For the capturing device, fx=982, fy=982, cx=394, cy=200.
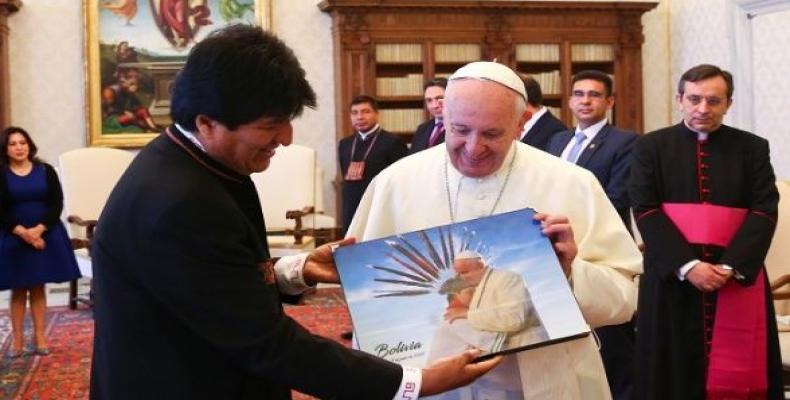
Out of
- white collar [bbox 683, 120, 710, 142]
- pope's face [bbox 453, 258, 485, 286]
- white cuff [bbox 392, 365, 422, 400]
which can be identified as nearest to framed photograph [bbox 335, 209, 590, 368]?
pope's face [bbox 453, 258, 485, 286]

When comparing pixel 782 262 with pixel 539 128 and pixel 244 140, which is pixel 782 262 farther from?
pixel 244 140

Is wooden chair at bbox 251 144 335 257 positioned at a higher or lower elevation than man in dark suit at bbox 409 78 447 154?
lower

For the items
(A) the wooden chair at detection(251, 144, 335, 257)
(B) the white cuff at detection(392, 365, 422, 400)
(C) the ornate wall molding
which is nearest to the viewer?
(B) the white cuff at detection(392, 365, 422, 400)

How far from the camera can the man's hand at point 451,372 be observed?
6.32 feet

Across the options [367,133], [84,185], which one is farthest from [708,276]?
[84,185]

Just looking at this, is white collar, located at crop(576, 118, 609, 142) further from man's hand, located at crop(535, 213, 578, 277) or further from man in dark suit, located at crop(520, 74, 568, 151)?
man's hand, located at crop(535, 213, 578, 277)

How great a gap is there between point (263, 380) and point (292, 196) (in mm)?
6942

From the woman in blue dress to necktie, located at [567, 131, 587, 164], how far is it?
3479 mm

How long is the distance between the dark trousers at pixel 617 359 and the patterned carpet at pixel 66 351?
1592 mm

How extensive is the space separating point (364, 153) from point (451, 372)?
5972mm

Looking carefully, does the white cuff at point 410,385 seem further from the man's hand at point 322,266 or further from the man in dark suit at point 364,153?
the man in dark suit at point 364,153

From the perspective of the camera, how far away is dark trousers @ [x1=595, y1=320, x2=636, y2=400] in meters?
4.67

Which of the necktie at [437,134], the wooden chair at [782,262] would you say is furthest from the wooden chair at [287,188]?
the wooden chair at [782,262]

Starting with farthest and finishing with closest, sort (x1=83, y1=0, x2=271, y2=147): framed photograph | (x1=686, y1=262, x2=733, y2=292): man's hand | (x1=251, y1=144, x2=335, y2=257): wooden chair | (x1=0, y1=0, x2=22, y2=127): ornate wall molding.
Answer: (x1=83, y1=0, x2=271, y2=147): framed photograph → (x1=0, y1=0, x2=22, y2=127): ornate wall molding → (x1=251, y1=144, x2=335, y2=257): wooden chair → (x1=686, y1=262, x2=733, y2=292): man's hand
